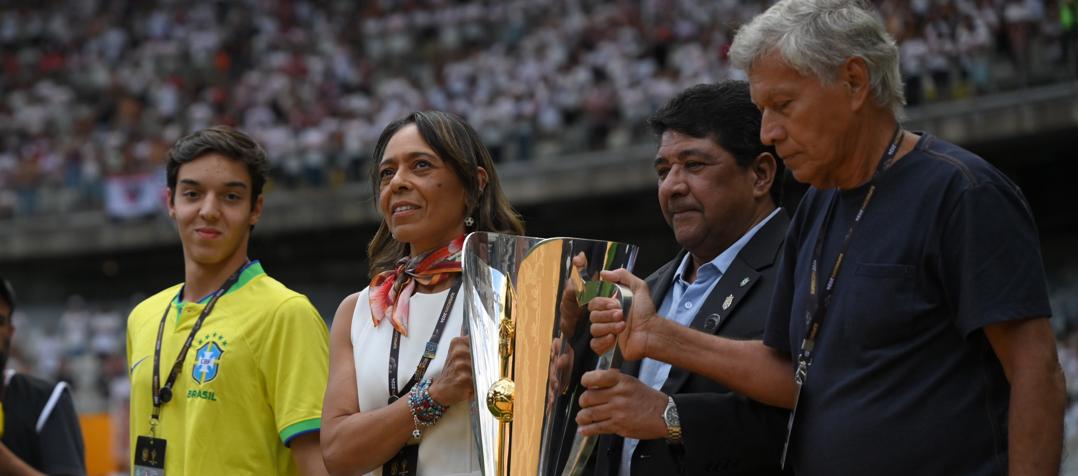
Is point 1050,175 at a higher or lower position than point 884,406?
lower

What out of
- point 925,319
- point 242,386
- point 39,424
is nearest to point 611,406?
point 925,319

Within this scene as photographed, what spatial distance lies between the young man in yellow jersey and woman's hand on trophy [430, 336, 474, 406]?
28.0 inches

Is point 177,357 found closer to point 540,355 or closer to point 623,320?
point 540,355

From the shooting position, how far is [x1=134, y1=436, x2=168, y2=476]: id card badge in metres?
3.86

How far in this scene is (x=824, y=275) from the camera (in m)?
2.71

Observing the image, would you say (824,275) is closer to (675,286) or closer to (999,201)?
(999,201)

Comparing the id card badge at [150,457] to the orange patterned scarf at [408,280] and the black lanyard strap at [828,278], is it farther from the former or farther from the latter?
the black lanyard strap at [828,278]

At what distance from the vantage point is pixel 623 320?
280 centimetres

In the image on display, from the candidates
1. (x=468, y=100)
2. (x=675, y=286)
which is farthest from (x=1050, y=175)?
(x=675, y=286)

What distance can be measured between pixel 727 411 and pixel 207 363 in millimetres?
1604

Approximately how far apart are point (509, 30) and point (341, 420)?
20.9 meters

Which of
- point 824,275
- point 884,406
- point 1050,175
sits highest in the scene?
point 824,275

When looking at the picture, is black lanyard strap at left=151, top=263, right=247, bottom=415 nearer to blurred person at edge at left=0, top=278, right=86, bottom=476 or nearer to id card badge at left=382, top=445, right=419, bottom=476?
id card badge at left=382, top=445, right=419, bottom=476

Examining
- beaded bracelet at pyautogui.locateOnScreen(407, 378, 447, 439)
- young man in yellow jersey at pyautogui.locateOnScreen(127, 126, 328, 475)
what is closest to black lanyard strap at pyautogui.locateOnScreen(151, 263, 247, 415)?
young man in yellow jersey at pyautogui.locateOnScreen(127, 126, 328, 475)
